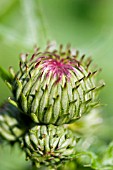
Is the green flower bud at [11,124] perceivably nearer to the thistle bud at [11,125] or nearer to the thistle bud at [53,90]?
the thistle bud at [11,125]

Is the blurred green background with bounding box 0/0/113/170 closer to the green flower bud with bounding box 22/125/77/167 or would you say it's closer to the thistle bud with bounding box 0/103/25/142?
the thistle bud with bounding box 0/103/25/142

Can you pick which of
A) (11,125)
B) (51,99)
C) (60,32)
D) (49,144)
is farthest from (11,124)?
(60,32)

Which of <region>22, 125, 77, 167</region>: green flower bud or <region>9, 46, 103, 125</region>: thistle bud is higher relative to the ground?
<region>9, 46, 103, 125</region>: thistle bud

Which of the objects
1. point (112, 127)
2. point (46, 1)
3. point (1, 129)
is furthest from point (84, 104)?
point (46, 1)

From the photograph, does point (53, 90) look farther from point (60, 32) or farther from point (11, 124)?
point (60, 32)

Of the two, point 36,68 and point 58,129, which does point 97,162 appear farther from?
point 36,68

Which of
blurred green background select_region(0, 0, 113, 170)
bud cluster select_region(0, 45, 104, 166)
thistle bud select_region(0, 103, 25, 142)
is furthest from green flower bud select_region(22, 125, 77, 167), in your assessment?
blurred green background select_region(0, 0, 113, 170)
